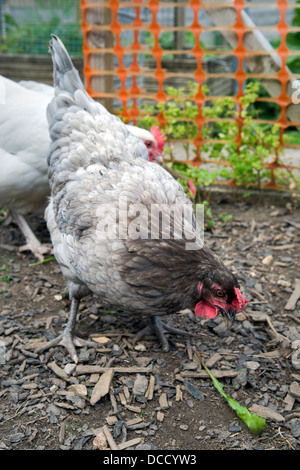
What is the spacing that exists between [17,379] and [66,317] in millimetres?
634

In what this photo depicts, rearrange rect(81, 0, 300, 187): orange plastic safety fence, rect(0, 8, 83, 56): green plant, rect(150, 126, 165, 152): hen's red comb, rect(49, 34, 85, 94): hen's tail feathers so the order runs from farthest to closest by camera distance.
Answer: rect(0, 8, 83, 56): green plant
rect(81, 0, 300, 187): orange plastic safety fence
rect(150, 126, 165, 152): hen's red comb
rect(49, 34, 85, 94): hen's tail feathers

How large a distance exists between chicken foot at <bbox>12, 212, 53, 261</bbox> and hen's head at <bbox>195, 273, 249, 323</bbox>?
6.10ft

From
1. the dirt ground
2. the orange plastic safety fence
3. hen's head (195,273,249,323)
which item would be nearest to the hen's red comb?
the orange plastic safety fence

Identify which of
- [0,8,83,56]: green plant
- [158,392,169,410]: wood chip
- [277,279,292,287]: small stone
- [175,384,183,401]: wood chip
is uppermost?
[0,8,83,56]: green plant

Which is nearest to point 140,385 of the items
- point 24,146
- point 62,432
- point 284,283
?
point 62,432

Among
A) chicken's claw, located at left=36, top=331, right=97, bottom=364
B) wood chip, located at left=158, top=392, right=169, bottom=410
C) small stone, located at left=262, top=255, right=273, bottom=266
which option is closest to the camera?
wood chip, located at left=158, top=392, right=169, bottom=410

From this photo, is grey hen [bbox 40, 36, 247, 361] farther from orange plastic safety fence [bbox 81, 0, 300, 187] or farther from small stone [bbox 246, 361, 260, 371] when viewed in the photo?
orange plastic safety fence [bbox 81, 0, 300, 187]

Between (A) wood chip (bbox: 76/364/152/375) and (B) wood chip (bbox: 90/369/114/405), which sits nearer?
(B) wood chip (bbox: 90/369/114/405)

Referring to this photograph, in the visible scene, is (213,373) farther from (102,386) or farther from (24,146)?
(24,146)

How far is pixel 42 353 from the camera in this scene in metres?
2.82

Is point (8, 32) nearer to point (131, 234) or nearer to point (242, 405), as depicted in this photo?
point (131, 234)

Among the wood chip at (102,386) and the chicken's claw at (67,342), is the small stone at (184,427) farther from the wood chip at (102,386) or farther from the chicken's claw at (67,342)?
the chicken's claw at (67,342)

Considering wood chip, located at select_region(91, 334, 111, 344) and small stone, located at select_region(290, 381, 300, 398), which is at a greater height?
wood chip, located at select_region(91, 334, 111, 344)

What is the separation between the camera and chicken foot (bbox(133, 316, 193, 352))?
284 cm
